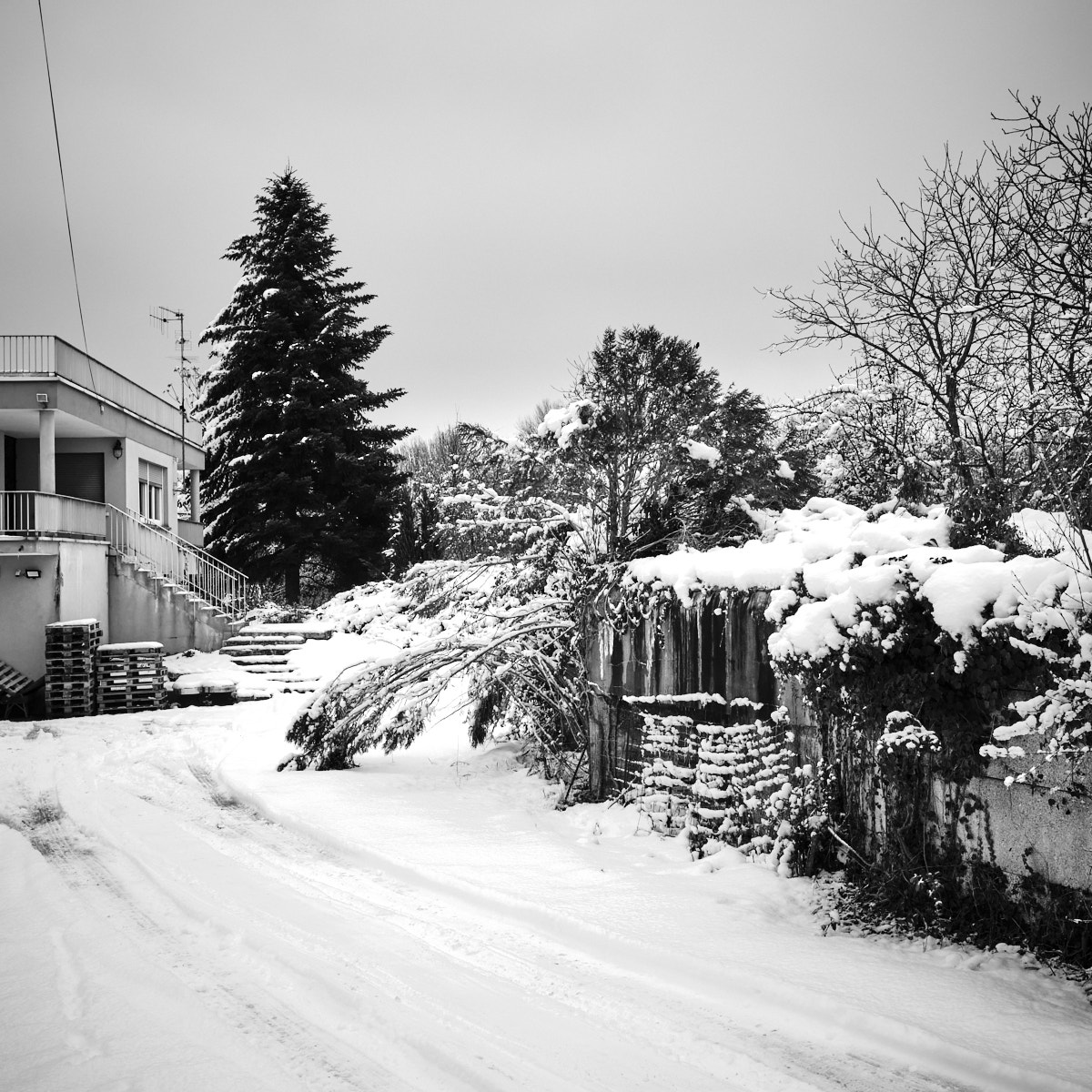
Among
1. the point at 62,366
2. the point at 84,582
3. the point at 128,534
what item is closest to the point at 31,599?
the point at 84,582

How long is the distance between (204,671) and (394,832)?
10536 mm

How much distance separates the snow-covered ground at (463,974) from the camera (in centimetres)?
278

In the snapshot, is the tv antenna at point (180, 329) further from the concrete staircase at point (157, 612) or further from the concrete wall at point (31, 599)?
the concrete wall at point (31, 599)

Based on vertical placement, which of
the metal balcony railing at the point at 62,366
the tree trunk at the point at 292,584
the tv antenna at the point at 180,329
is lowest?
the tree trunk at the point at 292,584

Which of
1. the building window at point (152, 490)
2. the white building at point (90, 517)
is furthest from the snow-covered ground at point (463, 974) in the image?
the building window at point (152, 490)

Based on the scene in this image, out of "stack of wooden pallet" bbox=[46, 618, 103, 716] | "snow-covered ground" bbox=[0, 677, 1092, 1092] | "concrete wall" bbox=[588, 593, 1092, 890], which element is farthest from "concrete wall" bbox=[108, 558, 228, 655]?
"concrete wall" bbox=[588, 593, 1092, 890]

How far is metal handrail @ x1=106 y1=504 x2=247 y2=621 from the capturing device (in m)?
16.8

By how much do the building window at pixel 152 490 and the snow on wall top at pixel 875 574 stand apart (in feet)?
57.6

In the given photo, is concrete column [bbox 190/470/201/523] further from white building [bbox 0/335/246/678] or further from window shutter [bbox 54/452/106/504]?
window shutter [bbox 54/452/106/504]

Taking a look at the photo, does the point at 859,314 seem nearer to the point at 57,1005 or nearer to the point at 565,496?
the point at 565,496

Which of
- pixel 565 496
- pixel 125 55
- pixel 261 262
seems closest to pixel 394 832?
pixel 565 496

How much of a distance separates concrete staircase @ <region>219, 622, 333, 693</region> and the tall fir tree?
514 centimetres

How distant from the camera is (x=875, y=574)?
12.9ft

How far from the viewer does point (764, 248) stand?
36.9ft
